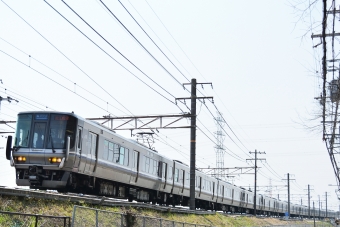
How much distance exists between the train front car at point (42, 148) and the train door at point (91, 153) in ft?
4.07

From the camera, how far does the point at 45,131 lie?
1780 centimetres

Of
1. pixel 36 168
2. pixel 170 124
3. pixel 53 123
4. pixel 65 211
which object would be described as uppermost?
pixel 170 124

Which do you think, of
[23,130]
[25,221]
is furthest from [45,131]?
[25,221]

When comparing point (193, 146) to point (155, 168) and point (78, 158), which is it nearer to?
point (155, 168)

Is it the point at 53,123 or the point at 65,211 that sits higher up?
the point at 53,123

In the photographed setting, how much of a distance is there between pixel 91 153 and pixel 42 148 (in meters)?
2.10

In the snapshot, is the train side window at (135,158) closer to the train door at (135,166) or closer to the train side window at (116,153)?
the train door at (135,166)

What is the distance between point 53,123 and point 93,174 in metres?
2.59

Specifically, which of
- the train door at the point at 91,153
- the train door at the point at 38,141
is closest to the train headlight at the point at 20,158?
the train door at the point at 38,141

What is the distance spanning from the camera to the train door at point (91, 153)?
18688 mm

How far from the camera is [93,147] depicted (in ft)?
63.3

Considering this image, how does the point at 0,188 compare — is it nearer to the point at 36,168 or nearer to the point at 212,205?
the point at 36,168

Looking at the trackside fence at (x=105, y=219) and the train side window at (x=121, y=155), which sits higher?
the train side window at (x=121, y=155)

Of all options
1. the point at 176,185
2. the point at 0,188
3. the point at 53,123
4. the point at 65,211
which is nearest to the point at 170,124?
the point at 176,185
